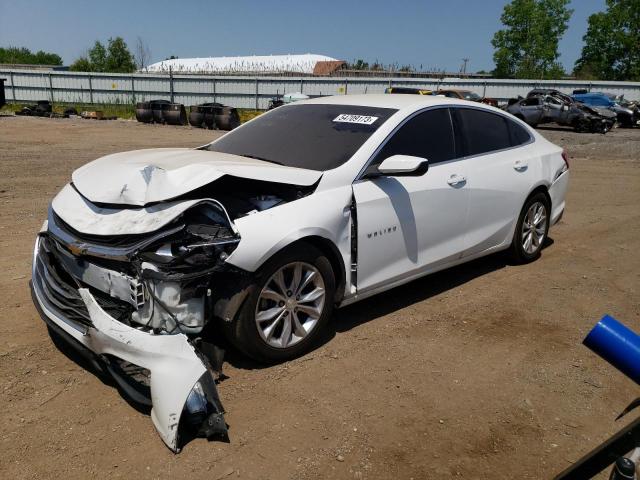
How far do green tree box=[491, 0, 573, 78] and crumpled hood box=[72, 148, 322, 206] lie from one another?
2846 inches

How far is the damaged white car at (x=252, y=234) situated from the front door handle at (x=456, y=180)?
31mm

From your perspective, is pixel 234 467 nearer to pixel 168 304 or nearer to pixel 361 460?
pixel 361 460

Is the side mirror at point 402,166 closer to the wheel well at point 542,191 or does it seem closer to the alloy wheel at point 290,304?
the alloy wheel at point 290,304

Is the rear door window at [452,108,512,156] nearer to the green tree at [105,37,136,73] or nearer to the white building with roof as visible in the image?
the white building with roof

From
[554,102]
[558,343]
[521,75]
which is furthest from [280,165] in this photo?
[521,75]

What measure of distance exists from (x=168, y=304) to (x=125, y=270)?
30 cm

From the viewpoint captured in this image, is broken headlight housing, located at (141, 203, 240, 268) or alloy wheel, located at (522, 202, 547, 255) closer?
broken headlight housing, located at (141, 203, 240, 268)

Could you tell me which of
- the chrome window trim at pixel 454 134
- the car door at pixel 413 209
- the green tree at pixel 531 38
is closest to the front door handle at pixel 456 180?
the car door at pixel 413 209

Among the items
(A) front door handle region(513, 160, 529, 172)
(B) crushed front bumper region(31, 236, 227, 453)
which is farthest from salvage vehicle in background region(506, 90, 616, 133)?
(B) crushed front bumper region(31, 236, 227, 453)

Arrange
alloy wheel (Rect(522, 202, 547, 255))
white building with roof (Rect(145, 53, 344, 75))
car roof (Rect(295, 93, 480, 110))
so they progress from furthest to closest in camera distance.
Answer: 1. white building with roof (Rect(145, 53, 344, 75))
2. alloy wheel (Rect(522, 202, 547, 255))
3. car roof (Rect(295, 93, 480, 110))

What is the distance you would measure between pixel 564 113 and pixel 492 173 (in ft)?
70.3

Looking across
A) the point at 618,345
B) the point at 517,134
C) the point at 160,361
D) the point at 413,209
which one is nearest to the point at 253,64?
the point at 517,134

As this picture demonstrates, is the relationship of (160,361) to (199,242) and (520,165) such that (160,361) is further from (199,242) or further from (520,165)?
(520,165)

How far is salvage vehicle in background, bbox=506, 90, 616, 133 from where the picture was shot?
921 inches
